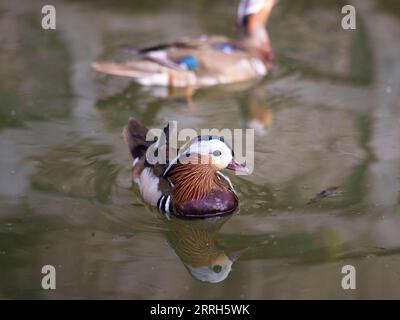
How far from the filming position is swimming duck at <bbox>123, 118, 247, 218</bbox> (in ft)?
19.2

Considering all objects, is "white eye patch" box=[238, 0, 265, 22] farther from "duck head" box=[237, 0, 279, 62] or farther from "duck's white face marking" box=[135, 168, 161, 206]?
"duck's white face marking" box=[135, 168, 161, 206]

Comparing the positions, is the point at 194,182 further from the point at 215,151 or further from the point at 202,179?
the point at 215,151

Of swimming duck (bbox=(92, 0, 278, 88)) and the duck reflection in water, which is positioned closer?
the duck reflection in water

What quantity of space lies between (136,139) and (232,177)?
679 millimetres

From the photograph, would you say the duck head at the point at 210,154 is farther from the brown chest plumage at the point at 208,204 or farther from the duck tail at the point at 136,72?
the duck tail at the point at 136,72

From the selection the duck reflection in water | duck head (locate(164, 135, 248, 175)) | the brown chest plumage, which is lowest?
the duck reflection in water

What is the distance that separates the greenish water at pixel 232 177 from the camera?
525 cm

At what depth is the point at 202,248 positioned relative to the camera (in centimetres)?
563

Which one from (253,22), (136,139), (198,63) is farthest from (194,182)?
(253,22)

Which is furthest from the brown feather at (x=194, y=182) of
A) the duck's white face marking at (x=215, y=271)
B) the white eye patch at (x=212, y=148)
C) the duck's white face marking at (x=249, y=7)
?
the duck's white face marking at (x=249, y=7)

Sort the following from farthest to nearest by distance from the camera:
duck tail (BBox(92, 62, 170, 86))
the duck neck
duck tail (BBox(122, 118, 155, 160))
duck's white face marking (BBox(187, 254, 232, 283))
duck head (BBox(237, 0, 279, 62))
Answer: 1. duck head (BBox(237, 0, 279, 62))
2. duck tail (BBox(92, 62, 170, 86))
3. duck tail (BBox(122, 118, 155, 160))
4. the duck neck
5. duck's white face marking (BBox(187, 254, 232, 283))

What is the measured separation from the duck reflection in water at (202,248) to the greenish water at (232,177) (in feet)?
0.04

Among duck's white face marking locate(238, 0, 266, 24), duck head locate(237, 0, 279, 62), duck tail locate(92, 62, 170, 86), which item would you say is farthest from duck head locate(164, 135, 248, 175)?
duck's white face marking locate(238, 0, 266, 24)

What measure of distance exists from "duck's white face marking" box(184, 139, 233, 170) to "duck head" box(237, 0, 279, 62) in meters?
2.99
